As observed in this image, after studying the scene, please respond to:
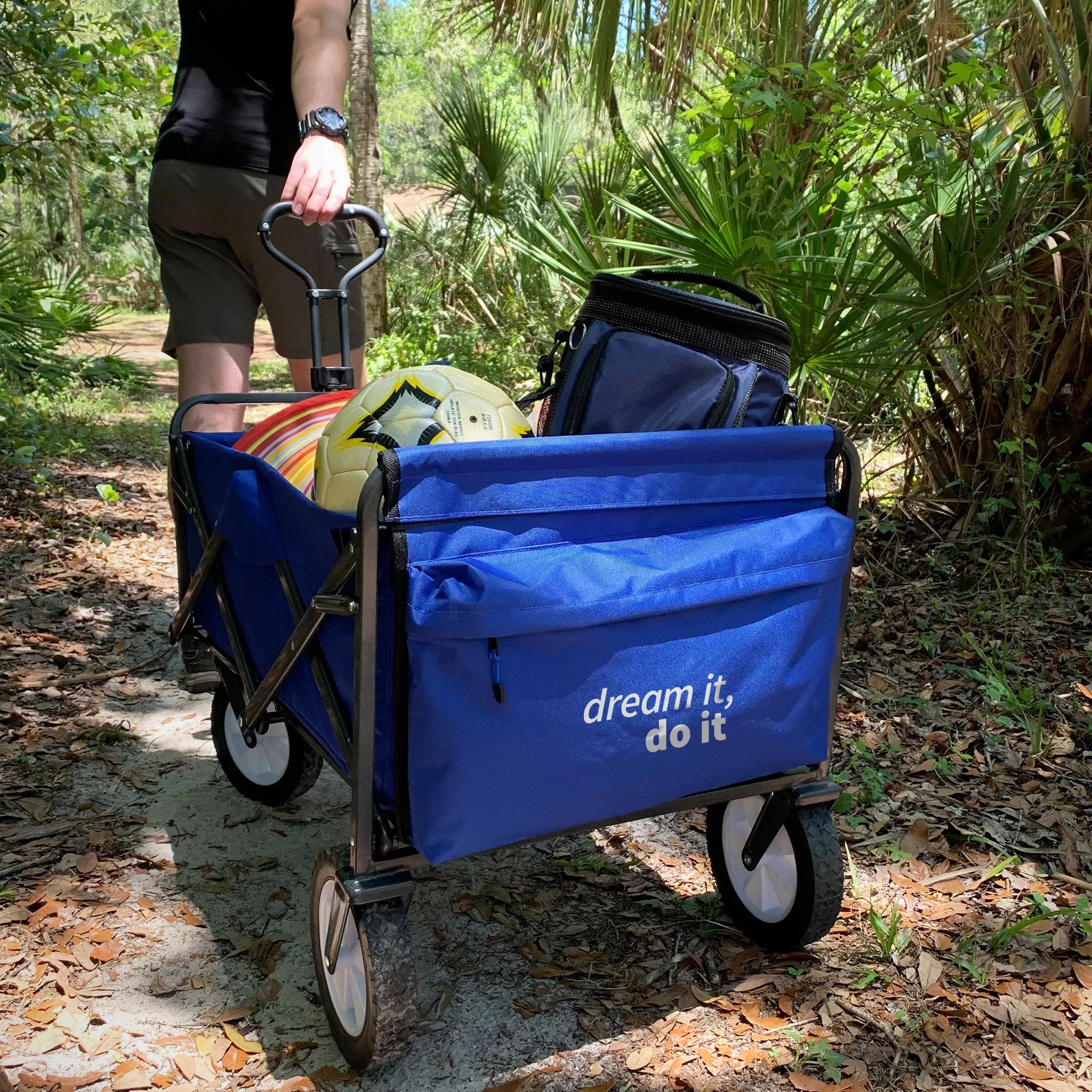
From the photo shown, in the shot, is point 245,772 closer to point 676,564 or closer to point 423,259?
point 676,564

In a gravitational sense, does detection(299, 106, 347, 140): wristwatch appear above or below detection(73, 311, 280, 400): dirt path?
above

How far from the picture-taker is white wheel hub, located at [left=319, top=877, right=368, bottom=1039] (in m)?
1.63

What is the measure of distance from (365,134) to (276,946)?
777cm

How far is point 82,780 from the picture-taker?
2623mm

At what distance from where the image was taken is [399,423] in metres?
1.68

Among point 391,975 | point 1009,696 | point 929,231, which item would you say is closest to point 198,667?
point 391,975

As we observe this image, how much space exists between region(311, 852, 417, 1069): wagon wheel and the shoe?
0.82m

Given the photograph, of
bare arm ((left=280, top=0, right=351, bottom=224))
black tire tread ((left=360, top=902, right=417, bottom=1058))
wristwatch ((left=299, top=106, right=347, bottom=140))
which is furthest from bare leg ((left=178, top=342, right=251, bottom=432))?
black tire tread ((left=360, top=902, right=417, bottom=1058))

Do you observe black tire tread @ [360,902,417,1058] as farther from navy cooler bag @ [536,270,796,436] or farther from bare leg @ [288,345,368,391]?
bare leg @ [288,345,368,391]

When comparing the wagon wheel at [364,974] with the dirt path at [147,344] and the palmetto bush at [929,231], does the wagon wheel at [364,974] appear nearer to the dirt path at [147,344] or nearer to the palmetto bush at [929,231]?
the palmetto bush at [929,231]

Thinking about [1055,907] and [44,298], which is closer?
[1055,907]

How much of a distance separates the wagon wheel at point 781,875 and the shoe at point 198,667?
116 cm

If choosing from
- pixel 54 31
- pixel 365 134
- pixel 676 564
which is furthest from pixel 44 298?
pixel 676 564

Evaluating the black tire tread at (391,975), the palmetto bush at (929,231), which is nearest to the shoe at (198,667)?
the black tire tread at (391,975)
